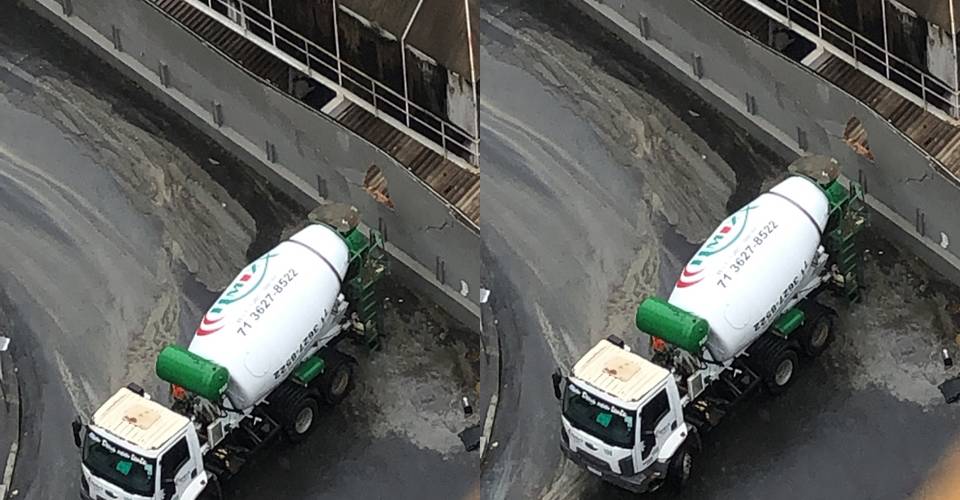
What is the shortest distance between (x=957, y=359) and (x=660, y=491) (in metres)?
5.57

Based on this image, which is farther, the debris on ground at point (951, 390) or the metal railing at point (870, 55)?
the metal railing at point (870, 55)

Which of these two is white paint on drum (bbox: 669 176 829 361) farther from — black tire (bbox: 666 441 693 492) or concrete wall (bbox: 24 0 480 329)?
concrete wall (bbox: 24 0 480 329)

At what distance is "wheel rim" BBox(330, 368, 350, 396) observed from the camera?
27.2 metres

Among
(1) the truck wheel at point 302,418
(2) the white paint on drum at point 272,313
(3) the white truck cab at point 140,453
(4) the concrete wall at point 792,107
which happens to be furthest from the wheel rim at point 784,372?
(3) the white truck cab at point 140,453

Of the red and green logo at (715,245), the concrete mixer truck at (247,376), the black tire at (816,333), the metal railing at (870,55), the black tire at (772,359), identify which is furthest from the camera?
the metal railing at (870,55)

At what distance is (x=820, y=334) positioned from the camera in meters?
27.4

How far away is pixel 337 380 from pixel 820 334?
798 cm

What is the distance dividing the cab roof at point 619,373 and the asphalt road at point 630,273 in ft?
7.62

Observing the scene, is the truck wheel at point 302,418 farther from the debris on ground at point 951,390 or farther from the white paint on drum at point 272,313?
the debris on ground at point 951,390

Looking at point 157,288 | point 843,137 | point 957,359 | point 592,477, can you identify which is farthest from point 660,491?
point 157,288

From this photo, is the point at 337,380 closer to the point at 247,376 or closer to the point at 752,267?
the point at 247,376

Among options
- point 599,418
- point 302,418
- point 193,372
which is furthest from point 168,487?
point 599,418

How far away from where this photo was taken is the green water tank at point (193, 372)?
2478cm

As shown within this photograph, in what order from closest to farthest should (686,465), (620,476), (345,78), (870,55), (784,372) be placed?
(620,476)
(686,465)
(784,372)
(870,55)
(345,78)
